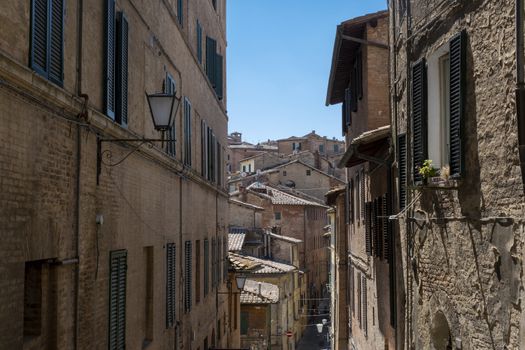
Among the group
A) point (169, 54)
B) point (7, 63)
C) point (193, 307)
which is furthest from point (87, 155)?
point (193, 307)

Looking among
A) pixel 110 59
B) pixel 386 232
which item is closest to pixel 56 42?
pixel 110 59

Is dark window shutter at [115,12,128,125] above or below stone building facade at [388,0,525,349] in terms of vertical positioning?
above

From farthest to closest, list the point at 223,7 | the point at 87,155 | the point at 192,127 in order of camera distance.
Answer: the point at 223,7 → the point at 192,127 → the point at 87,155

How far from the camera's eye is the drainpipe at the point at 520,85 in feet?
20.2

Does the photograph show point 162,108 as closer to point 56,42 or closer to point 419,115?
point 56,42

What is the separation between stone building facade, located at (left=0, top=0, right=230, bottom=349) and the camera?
6.40m

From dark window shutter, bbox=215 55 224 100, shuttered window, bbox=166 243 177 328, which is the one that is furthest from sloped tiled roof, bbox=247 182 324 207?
shuttered window, bbox=166 243 177 328

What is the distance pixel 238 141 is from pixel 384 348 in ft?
293

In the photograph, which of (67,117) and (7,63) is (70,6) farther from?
(7,63)

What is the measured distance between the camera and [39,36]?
6.82 metres

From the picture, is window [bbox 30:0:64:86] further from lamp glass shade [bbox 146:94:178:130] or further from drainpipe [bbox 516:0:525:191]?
drainpipe [bbox 516:0:525:191]

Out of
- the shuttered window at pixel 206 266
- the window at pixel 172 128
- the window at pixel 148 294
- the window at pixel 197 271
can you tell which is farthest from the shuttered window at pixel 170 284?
the shuttered window at pixel 206 266

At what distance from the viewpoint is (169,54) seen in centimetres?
1417

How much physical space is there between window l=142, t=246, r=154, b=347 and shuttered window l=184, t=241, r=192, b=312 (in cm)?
372
